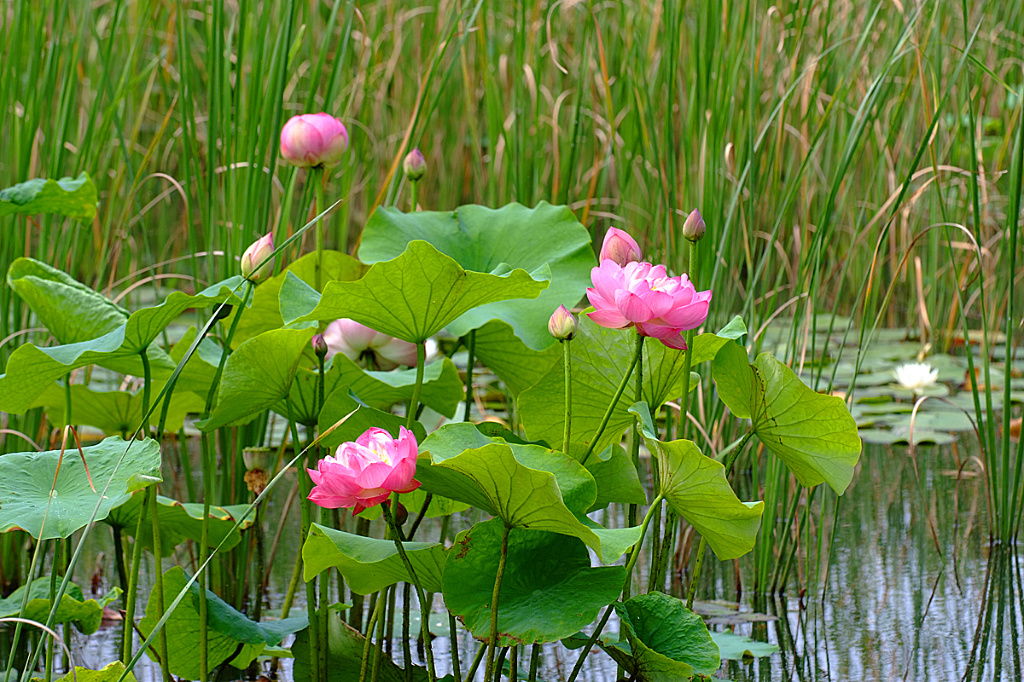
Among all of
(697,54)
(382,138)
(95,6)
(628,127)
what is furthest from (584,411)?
(95,6)

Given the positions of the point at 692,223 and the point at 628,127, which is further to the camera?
the point at 628,127

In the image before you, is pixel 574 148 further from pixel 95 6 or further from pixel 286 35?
pixel 95 6

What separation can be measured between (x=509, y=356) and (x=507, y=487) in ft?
1.05

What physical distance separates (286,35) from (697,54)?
21.0 inches

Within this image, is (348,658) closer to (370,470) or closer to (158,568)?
(158,568)

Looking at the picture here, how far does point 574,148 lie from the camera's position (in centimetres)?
122

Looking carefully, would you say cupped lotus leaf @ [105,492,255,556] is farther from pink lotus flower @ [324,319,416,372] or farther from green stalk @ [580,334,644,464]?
green stalk @ [580,334,644,464]

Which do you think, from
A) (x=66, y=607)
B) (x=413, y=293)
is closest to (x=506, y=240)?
(x=413, y=293)

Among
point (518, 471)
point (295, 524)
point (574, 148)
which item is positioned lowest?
point (295, 524)

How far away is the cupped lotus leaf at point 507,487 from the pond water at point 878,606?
36 centimetres

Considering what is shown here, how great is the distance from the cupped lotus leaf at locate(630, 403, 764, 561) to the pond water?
284 mm

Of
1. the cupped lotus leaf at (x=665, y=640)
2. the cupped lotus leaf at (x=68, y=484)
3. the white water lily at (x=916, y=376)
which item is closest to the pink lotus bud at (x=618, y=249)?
the cupped lotus leaf at (x=665, y=640)

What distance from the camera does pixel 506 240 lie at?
96 centimetres

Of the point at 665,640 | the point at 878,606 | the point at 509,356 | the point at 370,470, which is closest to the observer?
the point at 370,470
